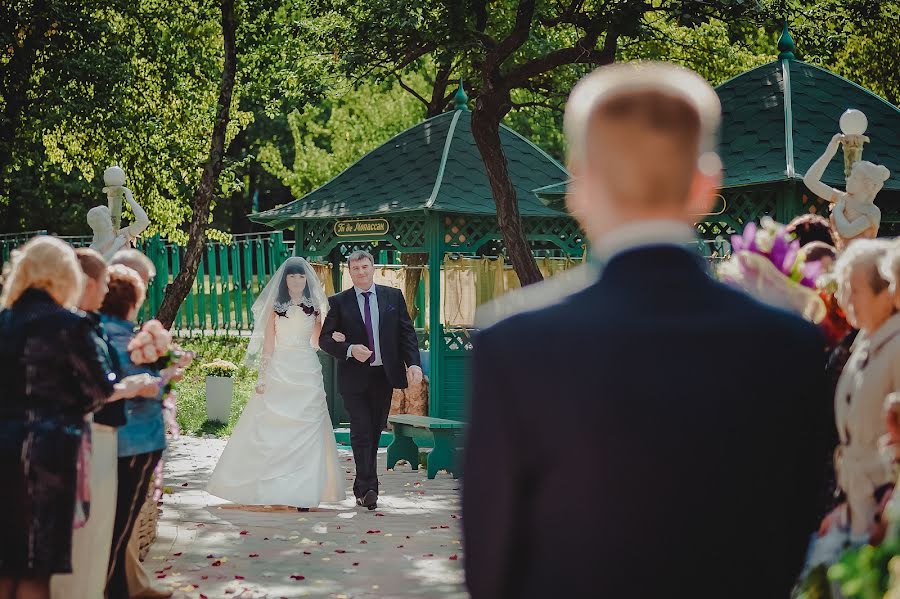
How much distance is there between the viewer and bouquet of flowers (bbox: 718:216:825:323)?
5.30m

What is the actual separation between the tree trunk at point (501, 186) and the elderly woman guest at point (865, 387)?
8.64 metres

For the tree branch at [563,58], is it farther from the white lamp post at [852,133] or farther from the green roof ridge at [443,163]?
the white lamp post at [852,133]

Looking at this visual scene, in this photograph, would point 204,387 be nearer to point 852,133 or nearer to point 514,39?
point 514,39

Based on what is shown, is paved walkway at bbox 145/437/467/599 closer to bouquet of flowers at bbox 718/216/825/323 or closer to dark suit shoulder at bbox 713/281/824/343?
bouquet of flowers at bbox 718/216/825/323

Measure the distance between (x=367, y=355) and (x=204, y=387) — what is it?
1069 cm

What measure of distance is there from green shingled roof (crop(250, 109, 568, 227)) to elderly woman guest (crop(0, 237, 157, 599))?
10.8 meters

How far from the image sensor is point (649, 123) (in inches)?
84.0

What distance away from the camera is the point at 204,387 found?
2153 cm

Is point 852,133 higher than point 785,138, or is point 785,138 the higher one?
point 785,138

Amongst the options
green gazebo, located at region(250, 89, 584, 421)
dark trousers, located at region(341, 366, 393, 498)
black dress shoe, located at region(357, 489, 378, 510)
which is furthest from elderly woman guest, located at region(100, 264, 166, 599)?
green gazebo, located at region(250, 89, 584, 421)

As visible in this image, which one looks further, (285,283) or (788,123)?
(788,123)

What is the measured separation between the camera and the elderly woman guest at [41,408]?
18.3 ft

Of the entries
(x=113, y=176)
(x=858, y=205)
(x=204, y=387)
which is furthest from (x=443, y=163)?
(x=858, y=205)

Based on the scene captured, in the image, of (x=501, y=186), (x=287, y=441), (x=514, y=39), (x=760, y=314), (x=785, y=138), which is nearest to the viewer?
(x=760, y=314)
